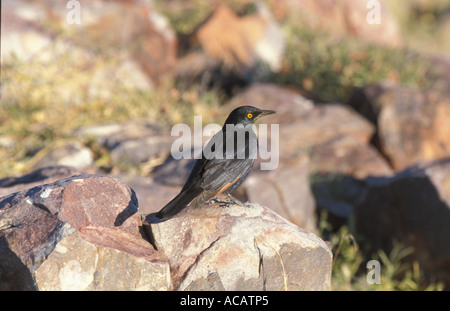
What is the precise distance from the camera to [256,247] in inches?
118

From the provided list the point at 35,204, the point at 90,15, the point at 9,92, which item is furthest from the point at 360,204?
the point at 90,15

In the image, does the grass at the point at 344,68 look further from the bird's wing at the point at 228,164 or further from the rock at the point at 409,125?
the bird's wing at the point at 228,164

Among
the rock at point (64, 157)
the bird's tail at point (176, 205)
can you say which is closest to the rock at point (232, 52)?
the rock at point (64, 157)

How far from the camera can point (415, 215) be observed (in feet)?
18.5

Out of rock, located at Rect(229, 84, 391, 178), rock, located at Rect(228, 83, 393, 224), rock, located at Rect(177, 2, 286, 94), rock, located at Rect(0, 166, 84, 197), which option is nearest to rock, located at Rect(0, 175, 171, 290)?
rock, located at Rect(0, 166, 84, 197)

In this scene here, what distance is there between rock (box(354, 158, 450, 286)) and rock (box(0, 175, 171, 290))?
349 cm

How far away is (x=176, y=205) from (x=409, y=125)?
602cm

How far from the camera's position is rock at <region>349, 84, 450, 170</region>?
8156mm

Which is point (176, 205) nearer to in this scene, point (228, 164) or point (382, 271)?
point (228, 164)

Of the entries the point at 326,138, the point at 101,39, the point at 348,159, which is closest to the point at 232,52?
the point at 101,39

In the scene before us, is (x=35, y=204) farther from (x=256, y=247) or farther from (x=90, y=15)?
(x=90, y=15)

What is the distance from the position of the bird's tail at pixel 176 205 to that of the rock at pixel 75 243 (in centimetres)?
18

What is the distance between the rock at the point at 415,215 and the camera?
212 inches
